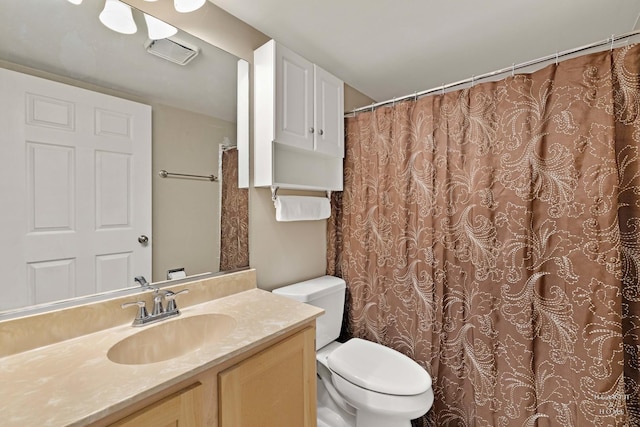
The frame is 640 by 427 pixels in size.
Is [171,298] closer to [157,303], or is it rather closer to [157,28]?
[157,303]

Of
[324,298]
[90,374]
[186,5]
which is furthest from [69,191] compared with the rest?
[324,298]

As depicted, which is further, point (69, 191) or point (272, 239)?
point (272, 239)

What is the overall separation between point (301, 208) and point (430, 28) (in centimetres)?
128

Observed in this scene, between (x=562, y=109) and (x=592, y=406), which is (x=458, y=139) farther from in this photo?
(x=592, y=406)

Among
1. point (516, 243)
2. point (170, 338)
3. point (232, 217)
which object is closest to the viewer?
point (170, 338)

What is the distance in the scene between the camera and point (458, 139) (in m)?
1.51

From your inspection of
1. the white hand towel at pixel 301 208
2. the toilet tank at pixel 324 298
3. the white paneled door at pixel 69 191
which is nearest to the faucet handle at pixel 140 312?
the white paneled door at pixel 69 191

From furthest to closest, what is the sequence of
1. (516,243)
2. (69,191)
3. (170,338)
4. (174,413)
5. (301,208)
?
(301,208) < (516,243) < (170,338) < (69,191) < (174,413)

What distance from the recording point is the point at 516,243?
4.32 feet

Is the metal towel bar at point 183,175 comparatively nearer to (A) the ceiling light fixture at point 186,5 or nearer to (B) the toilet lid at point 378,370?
(A) the ceiling light fixture at point 186,5

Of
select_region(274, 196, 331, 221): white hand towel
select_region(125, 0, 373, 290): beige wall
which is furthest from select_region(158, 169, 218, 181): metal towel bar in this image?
select_region(274, 196, 331, 221): white hand towel

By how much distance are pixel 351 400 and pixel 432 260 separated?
877 millimetres

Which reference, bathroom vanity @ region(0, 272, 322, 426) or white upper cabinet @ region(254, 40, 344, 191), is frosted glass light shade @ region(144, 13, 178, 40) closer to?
white upper cabinet @ region(254, 40, 344, 191)

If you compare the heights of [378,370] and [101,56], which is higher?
[101,56]
